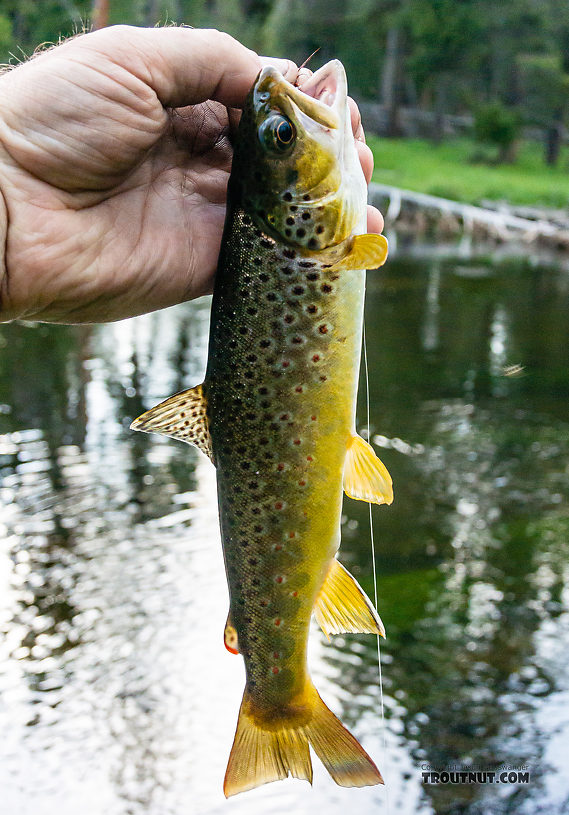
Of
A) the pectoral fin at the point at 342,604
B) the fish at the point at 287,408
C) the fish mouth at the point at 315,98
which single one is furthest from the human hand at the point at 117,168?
the pectoral fin at the point at 342,604

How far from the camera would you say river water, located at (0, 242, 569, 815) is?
18.2 ft

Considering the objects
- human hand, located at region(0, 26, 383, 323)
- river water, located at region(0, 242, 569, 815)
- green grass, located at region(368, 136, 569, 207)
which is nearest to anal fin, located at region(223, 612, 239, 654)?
human hand, located at region(0, 26, 383, 323)

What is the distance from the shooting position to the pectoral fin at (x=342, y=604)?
296cm

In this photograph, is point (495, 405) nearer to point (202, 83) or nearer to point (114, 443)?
point (114, 443)

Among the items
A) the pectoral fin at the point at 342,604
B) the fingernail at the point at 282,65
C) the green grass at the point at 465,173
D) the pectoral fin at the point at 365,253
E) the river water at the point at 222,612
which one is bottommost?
the river water at the point at 222,612

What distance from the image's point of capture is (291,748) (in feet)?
Answer: 9.52

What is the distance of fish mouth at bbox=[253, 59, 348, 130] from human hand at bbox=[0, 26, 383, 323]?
1.11 ft

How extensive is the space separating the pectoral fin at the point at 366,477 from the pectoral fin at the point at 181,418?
0.44 m

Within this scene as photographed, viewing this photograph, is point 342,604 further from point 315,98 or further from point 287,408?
→ point 315,98

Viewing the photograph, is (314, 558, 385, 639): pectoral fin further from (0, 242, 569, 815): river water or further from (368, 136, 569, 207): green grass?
(368, 136, 569, 207): green grass

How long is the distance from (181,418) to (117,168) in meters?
0.99

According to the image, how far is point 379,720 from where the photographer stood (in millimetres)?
5977

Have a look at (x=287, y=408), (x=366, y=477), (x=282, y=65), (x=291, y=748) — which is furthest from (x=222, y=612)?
(x=282, y=65)

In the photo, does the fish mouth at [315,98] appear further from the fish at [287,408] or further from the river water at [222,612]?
the river water at [222,612]
